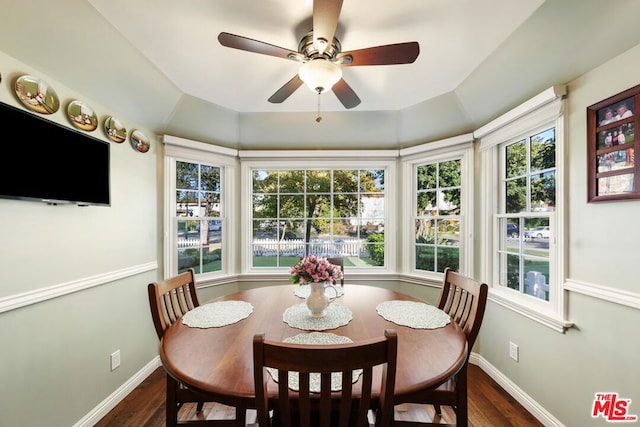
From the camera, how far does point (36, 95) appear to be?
4.72ft

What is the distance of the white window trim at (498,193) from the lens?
5.57 ft

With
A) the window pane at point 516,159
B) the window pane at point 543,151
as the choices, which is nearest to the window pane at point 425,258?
the window pane at point 516,159

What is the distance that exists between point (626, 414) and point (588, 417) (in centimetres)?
22

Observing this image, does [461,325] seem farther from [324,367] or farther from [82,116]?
[82,116]

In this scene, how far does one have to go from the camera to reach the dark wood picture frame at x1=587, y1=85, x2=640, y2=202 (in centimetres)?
131

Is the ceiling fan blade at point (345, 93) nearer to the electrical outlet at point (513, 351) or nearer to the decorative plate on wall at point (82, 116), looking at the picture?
the decorative plate on wall at point (82, 116)

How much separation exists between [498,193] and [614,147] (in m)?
1.01

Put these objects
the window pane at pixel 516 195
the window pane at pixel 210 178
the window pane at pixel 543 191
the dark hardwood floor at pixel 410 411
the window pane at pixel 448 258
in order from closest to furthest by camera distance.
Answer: the dark hardwood floor at pixel 410 411 < the window pane at pixel 543 191 < the window pane at pixel 516 195 < the window pane at pixel 448 258 < the window pane at pixel 210 178

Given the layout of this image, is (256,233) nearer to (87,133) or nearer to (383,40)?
(87,133)

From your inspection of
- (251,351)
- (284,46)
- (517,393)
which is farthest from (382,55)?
(517,393)

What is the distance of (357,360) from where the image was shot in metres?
0.75

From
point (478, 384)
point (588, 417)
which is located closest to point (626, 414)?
point (588, 417)

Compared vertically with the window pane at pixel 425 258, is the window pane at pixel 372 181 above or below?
above

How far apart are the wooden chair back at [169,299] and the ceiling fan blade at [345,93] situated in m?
1.62
